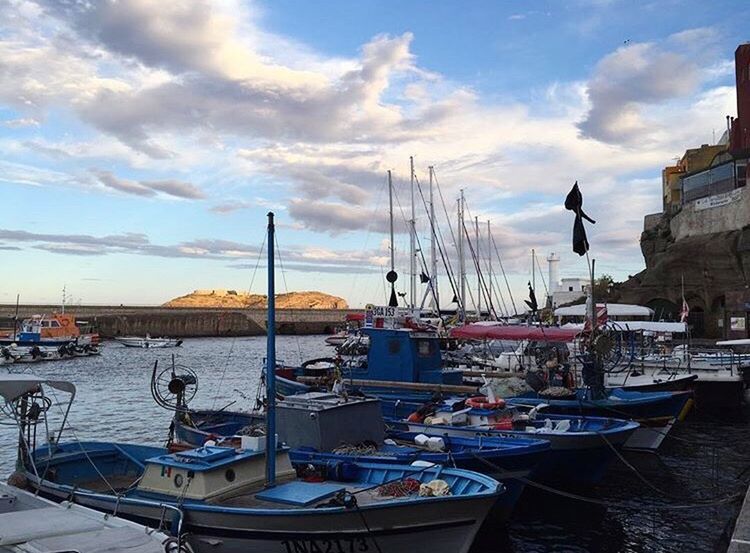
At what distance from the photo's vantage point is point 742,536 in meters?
9.37

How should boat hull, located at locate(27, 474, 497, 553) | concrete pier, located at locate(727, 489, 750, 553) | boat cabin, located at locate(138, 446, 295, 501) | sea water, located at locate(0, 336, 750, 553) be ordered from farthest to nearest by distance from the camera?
sea water, located at locate(0, 336, 750, 553) → boat cabin, located at locate(138, 446, 295, 501) → boat hull, located at locate(27, 474, 497, 553) → concrete pier, located at locate(727, 489, 750, 553)

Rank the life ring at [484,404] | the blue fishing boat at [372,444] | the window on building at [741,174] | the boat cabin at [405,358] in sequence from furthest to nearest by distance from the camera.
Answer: the window on building at [741,174] → the boat cabin at [405,358] → the life ring at [484,404] → the blue fishing boat at [372,444]

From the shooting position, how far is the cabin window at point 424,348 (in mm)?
23719

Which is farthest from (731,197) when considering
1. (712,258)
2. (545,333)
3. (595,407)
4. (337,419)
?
(337,419)

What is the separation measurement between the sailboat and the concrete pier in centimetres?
318

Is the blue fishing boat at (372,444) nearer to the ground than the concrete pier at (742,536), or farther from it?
farther from it

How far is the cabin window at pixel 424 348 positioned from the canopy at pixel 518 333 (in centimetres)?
466

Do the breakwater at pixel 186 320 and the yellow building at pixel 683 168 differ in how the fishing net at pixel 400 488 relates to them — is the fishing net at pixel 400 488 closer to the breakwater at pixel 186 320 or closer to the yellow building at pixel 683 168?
the yellow building at pixel 683 168

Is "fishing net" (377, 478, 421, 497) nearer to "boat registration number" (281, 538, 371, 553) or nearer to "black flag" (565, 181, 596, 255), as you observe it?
"boat registration number" (281, 538, 371, 553)

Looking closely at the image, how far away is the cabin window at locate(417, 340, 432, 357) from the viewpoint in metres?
23.7

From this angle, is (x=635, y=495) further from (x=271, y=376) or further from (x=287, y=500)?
(x=271, y=376)

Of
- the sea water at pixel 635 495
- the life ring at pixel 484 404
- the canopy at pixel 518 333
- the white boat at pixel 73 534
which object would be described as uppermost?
the canopy at pixel 518 333

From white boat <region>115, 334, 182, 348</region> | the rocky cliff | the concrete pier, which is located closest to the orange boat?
white boat <region>115, 334, 182, 348</region>

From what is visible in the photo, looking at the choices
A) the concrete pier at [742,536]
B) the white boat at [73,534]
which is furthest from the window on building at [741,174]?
the white boat at [73,534]
